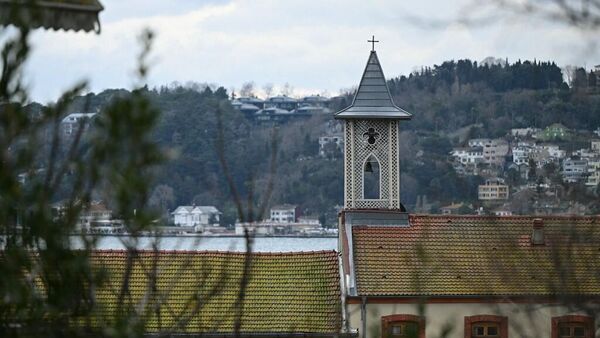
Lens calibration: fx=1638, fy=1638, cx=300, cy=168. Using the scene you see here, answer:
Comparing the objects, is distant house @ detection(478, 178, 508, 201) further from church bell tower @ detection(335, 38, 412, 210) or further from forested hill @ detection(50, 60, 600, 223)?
church bell tower @ detection(335, 38, 412, 210)

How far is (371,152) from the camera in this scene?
99.1 feet

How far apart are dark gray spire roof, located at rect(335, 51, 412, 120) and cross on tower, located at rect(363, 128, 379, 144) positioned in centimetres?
29

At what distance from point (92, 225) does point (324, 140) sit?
12361cm

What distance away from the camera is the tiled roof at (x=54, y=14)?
683cm

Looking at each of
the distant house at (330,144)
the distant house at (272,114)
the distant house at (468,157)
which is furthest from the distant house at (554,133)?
the distant house at (272,114)

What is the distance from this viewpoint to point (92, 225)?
720cm

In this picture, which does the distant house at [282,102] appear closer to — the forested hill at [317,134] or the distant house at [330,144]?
the forested hill at [317,134]

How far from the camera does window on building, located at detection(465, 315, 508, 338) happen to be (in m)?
26.7

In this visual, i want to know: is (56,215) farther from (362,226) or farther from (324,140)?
(324,140)

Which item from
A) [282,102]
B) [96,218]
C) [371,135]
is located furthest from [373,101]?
[282,102]

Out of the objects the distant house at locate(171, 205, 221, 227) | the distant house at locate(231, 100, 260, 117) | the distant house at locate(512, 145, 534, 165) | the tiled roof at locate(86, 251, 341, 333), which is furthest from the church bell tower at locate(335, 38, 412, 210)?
the distant house at locate(231, 100, 260, 117)

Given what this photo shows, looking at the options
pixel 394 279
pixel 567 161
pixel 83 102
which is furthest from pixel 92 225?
pixel 394 279

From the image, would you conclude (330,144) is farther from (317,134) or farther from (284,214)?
(284,214)

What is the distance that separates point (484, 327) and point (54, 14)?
67.0 feet
